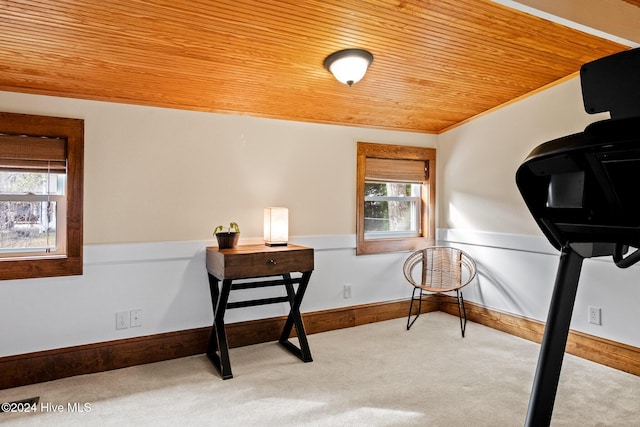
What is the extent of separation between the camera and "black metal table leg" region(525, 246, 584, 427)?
3.26ft

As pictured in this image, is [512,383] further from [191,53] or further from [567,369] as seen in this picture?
[191,53]

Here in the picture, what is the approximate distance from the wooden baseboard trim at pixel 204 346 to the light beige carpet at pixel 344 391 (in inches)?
3.4

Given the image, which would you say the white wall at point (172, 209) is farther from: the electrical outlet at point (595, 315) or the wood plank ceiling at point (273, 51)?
the electrical outlet at point (595, 315)

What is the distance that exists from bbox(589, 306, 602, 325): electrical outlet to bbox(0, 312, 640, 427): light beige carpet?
300 millimetres

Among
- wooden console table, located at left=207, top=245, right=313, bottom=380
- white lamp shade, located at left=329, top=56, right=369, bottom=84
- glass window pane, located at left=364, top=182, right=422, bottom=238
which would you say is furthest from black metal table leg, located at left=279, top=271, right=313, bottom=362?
white lamp shade, located at left=329, top=56, right=369, bottom=84

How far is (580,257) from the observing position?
3.40ft

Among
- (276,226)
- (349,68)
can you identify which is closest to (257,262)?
(276,226)

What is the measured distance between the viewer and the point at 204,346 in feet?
10.2

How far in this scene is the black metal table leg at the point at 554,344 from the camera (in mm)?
994

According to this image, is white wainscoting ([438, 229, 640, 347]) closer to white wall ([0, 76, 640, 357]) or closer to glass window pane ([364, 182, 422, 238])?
white wall ([0, 76, 640, 357])

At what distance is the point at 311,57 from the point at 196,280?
183 centimetres

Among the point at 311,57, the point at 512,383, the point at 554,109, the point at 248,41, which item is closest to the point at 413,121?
the point at 554,109

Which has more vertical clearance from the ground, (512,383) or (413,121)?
(413,121)

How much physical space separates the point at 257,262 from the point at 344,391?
986 millimetres
